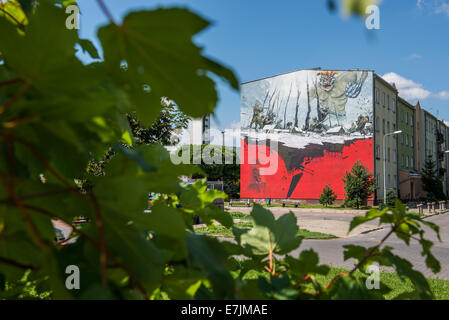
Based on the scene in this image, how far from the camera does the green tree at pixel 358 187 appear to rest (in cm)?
2873

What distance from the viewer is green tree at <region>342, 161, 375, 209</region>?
28734mm

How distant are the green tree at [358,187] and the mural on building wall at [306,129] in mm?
2877

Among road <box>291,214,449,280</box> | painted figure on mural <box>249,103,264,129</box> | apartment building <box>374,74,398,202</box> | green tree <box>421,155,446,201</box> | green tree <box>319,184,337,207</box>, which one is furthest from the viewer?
green tree <box>421,155,446,201</box>

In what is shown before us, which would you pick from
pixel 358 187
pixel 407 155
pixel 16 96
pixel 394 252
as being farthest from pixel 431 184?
pixel 16 96

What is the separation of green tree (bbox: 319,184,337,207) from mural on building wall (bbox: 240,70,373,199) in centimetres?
142

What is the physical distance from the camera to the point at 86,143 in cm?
49

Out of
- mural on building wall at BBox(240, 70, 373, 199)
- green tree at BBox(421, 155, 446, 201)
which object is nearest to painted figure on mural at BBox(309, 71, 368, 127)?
mural on building wall at BBox(240, 70, 373, 199)

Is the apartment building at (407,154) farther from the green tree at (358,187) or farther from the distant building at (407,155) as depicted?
the green tree at (358,187)

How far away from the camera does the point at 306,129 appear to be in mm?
34000

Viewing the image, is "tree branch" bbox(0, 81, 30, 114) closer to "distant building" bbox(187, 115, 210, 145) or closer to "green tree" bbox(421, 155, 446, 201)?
"distant building" bbox(187, 115, 210, 145)

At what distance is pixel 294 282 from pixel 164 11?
63cm

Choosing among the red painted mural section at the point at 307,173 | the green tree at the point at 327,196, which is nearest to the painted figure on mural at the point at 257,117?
the red painted mural section at the point at 307,173

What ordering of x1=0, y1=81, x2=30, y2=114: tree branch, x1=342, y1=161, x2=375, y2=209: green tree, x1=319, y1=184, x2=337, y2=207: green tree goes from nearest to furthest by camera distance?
x1=0, y1=81, x2=30, y2=114: tree branch
x1=342, y1=161, x2=375, y2=209: green tree
x1=319, y1=184, x2=337, y2=207: green tree

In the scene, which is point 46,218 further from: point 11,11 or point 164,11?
point 11,11
